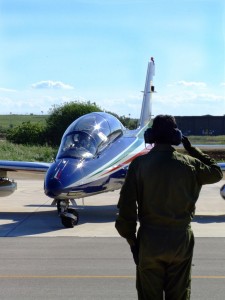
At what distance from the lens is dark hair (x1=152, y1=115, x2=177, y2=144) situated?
4.43 m

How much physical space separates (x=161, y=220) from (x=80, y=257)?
4.82 meters

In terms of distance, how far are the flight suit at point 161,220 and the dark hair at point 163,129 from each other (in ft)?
0.36

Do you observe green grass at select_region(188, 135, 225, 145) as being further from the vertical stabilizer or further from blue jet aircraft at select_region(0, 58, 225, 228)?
blue jet aircraft at select_region(0, 58, 225, 228)

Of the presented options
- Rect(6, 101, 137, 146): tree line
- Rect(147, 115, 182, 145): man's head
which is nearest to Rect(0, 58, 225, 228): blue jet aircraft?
Rect(147, 115, 182, 145): man's head

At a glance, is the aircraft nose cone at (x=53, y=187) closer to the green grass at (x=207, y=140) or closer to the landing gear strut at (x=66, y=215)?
the landing gear strut at (x=66, y=215)

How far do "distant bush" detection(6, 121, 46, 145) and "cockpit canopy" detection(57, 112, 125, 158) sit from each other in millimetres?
28937

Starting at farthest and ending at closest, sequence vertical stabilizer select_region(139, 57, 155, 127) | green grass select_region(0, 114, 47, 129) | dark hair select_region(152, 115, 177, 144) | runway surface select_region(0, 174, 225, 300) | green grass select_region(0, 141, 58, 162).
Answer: green grass select_region(0, 114, 47, 129), green grass select_region(0, 141, 58, 162), vertical stabilizer select_region(139, 57, 155, 127), runway surface select_region(0, 174, 225, 300), dark hair select_region(152, 115, 177, 144)

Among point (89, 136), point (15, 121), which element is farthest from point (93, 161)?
point (15, 121)

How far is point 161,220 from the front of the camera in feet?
14.0

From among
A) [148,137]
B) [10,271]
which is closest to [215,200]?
[10,271]

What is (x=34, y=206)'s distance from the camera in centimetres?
1589

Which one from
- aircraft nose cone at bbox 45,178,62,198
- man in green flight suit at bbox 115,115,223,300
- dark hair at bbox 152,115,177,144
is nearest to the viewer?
man in green flight suit at bbox 115,115,223,300

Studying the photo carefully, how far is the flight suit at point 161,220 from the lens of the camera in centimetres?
423

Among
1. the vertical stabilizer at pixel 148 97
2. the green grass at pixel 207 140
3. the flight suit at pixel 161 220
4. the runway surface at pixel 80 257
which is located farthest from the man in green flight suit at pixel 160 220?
the green grass at pixel 207 140
